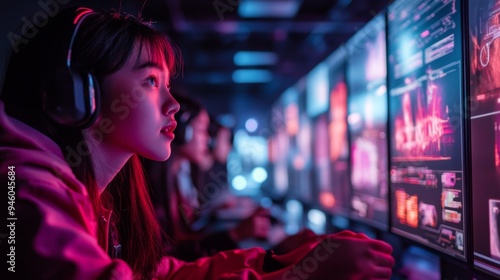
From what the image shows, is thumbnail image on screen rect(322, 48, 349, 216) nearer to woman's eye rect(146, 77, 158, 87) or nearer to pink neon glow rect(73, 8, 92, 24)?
woman's eye rect(146, 77, 158, 87)

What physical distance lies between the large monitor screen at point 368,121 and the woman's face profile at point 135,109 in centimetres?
89

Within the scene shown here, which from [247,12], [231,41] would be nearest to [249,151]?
[231,41]

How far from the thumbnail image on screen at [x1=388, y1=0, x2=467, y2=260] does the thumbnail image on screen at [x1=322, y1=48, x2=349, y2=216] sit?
848 mm

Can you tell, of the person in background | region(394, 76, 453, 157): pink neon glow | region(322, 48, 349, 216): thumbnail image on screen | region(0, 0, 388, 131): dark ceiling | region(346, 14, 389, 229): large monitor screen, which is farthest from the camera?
region(0, 0, 388, 131): dark ceiling

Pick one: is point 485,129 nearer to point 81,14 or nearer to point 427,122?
point 427,122

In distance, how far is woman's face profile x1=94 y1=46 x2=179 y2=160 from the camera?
97 cm

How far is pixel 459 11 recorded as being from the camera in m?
1.02

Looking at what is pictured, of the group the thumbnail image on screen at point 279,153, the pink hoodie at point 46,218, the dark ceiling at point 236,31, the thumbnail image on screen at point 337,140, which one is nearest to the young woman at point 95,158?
the pink hoodie at point 46,218

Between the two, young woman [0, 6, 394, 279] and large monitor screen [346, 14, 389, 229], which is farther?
large monitor screen [346, 14, 389, 229]

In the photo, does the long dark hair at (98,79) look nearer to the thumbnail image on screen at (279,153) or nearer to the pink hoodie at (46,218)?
the pink hoodie at (46,218)

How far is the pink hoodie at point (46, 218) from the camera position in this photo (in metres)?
0.62

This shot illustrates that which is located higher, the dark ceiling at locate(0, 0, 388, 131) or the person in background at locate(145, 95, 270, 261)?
the dark ceiling at locate(0, 0, 388, 131)

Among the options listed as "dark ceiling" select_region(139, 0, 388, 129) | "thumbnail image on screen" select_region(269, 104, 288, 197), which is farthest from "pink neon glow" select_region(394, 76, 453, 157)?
"thumbnail image on screen" select_region(269, 104, 288, 197)

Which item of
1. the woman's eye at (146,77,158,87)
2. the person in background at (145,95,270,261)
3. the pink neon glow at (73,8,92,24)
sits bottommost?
the person in background at (145,95,270,261)
